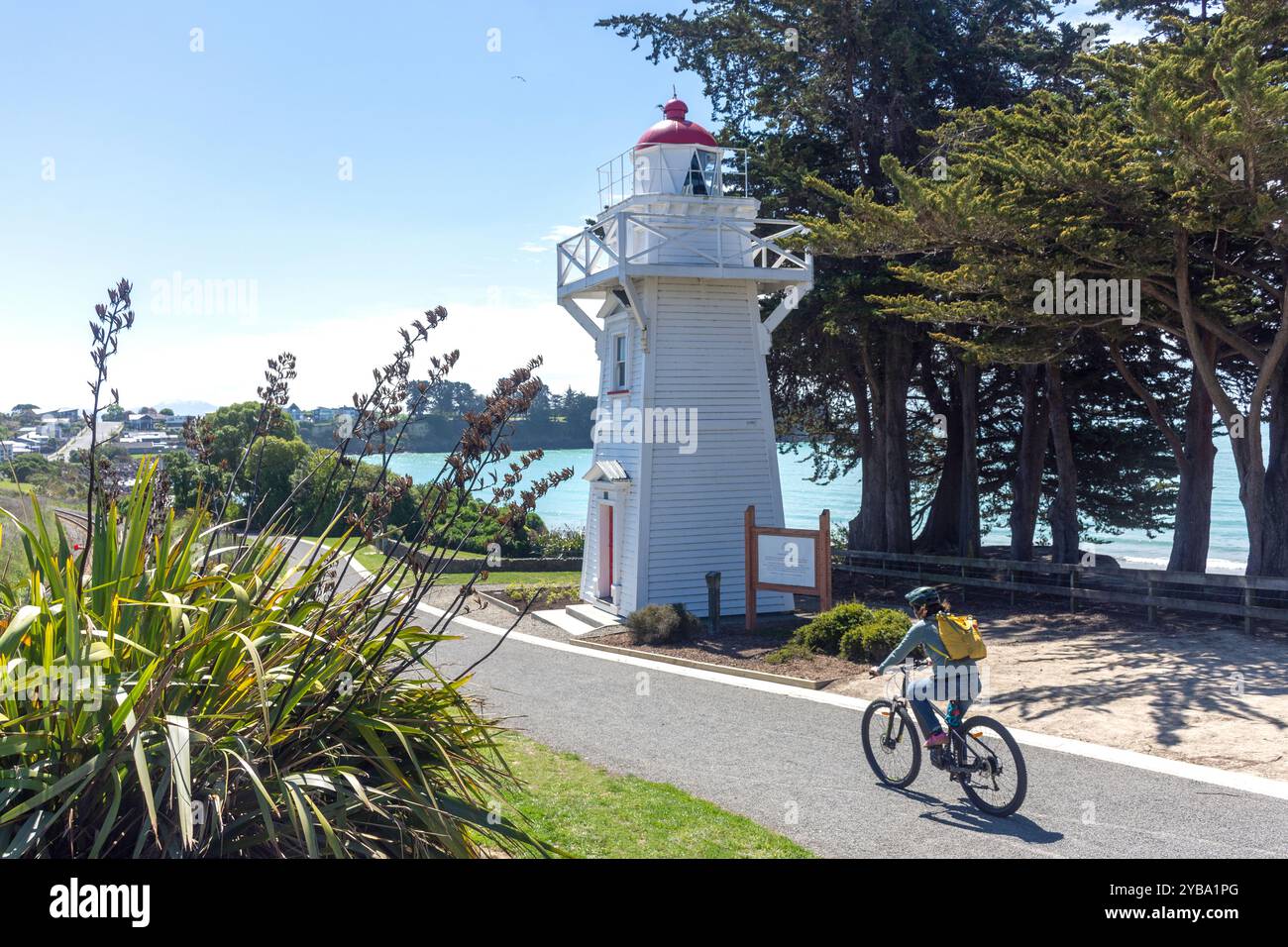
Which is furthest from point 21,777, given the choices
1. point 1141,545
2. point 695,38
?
point 1141,545

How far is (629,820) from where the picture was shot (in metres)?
7.82

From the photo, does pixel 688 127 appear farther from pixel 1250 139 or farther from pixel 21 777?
pixel 21 777

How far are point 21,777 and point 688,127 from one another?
19.6 meters

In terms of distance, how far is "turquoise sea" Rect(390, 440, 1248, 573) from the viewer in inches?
2467

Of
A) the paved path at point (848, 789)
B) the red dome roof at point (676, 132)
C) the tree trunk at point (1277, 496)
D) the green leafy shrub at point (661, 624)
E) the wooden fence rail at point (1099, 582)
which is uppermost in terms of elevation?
the red dome roof at point (676, 132)

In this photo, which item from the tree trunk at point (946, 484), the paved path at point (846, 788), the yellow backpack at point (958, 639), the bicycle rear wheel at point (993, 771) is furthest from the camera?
the tree trunk at point (946, 484)

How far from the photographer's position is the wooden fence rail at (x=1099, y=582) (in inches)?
648

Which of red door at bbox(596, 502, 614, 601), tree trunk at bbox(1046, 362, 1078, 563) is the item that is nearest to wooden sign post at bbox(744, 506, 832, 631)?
red door at bbox(596, 502, 614, 601)

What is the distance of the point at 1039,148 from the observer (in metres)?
16.8

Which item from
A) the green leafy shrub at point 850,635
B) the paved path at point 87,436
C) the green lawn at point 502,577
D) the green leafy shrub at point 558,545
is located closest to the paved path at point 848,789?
the green leafy shrub at point 850,635

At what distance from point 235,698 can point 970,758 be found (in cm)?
618

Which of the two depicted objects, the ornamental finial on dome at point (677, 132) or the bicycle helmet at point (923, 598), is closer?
the bicycle helmet at point (923, 598)

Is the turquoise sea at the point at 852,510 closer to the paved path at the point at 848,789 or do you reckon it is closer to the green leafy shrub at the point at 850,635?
the green leafy shrub at the point at 850,635

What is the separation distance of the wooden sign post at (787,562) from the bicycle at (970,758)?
9075 millimetres
